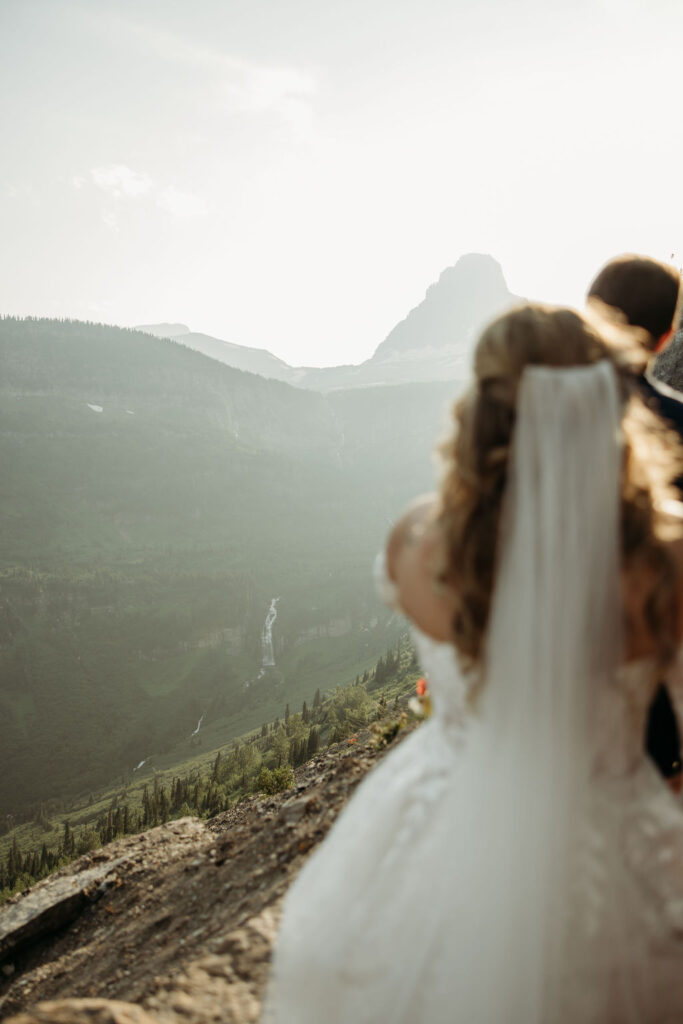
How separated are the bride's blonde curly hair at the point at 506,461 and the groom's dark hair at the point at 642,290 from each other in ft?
3.87

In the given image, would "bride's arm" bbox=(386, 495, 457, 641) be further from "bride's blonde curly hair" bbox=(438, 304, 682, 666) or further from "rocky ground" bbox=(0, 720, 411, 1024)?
"rocky ground" bbox=(0, 720, 411, 1024)

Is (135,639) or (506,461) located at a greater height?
(506,461)

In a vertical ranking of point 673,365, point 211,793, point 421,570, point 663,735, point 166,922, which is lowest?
point 211,793

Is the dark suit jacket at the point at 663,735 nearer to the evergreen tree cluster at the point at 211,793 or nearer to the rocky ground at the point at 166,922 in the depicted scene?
the rocky ground at the point at 166,922

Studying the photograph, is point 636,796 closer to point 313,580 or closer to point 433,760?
point 433,760

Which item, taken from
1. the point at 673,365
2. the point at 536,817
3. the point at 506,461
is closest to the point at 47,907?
the point at 536,817

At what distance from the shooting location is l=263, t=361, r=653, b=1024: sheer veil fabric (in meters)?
1.51

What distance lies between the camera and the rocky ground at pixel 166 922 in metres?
2.74

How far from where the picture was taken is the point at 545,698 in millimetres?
1601

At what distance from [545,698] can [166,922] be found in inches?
198

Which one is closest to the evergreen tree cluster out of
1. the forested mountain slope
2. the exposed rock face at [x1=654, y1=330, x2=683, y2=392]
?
the exposed rock face at [x1=654, y1=330, x2=683, y2=392]

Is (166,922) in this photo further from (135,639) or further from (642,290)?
(135,639)

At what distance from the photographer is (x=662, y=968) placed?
1565mm

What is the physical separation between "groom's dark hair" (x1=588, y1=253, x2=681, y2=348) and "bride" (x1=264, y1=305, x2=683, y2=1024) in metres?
1.15
